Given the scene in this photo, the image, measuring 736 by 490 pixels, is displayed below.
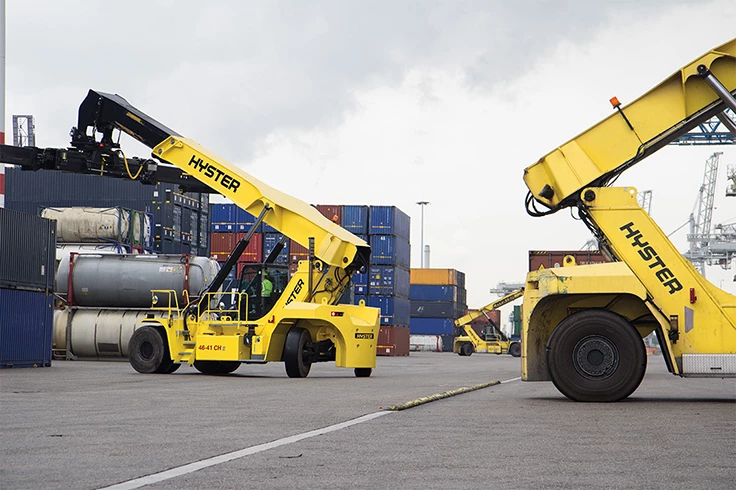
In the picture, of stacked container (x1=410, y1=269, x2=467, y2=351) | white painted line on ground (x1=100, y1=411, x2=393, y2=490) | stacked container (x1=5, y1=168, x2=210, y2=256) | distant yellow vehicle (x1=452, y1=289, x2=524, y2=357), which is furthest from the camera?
stacked container (x1=410, y1=269, x2=467, y2=351)

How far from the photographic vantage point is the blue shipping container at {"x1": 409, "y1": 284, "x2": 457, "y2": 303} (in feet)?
249

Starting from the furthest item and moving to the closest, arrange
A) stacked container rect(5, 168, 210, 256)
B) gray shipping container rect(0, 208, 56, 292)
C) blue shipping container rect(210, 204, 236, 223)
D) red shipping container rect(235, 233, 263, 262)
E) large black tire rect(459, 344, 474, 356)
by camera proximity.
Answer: large black tire rect(459, 344, 474, 356)
blue shipping container rect(210, 204, 236, 223)
red shipping container rect(235, 233, 263, 262)
stacked container rect(5, 168, 210, 256)
gray shipping container rect(0, 208, 56, 292)

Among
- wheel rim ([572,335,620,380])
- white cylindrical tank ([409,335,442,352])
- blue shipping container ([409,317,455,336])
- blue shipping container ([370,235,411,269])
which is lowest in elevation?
white cylindrical tank ([409,335,442,352])

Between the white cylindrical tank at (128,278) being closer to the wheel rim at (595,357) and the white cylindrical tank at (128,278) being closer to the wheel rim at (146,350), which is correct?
the wheel rim at (146,350)

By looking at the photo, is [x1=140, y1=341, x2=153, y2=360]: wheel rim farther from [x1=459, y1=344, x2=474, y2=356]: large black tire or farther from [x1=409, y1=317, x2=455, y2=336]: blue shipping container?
[x1=409, y1=317, x2=455, y2=336]: blue shipping container

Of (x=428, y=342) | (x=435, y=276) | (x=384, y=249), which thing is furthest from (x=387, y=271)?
(x=435, y=276)

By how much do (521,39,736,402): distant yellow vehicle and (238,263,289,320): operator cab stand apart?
28.8 ft

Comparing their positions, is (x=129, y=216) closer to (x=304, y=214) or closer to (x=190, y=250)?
(x=190, y=250)

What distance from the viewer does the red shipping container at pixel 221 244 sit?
44.3 m

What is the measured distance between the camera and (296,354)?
19.9m

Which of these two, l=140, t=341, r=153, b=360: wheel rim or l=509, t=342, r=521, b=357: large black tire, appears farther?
l=509, t=342, r=521, b=357: large black tire

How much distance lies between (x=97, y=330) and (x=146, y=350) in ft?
27.4

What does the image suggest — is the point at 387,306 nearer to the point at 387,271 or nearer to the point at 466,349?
the point at 387,271

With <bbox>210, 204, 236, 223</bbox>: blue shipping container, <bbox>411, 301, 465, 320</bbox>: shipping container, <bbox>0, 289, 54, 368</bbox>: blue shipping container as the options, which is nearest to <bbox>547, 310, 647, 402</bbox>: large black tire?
<bbox>0, 289, 54, 368</bbox>: blue shipping container
